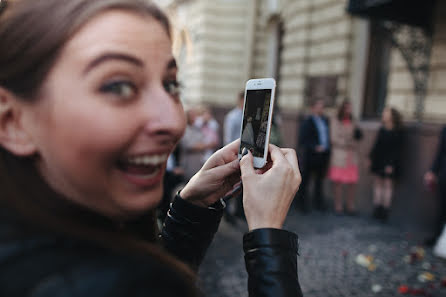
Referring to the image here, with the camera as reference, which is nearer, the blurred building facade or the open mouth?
the open mouth

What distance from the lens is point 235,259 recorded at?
4.74 m

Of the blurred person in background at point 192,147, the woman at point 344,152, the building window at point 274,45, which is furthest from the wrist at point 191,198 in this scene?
the building window at point 274,45

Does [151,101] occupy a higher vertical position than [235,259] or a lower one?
higher

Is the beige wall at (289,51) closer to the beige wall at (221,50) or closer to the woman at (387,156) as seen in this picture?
the beige wall at (221,50)

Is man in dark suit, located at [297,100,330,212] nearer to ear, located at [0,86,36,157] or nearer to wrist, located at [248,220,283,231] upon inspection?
wrist, located at [248,220,283,231]

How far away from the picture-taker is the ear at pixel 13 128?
86 centimetres

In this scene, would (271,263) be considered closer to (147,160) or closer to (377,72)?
(147,160)

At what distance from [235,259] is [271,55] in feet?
29.9

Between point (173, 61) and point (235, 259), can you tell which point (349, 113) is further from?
point (173, 61)

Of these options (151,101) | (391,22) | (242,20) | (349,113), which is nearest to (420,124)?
(349,113)

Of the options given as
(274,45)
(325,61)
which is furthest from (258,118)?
(274,45)

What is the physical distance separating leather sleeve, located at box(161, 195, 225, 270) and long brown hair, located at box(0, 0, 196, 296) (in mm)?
539

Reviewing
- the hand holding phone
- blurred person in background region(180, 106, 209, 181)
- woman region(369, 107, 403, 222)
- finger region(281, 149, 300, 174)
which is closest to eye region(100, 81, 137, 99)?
the hand holding phone

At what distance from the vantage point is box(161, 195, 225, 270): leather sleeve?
142 cm
